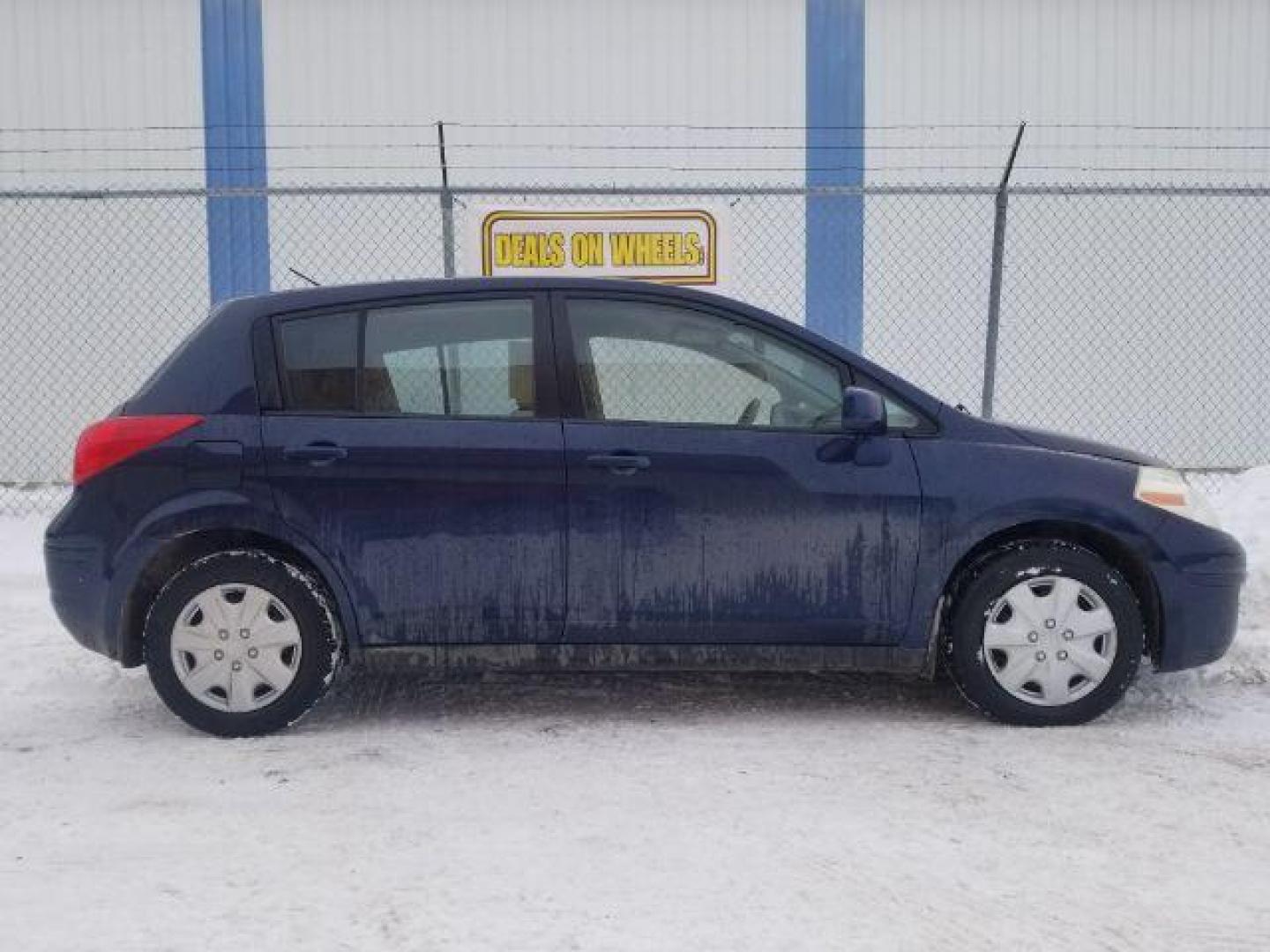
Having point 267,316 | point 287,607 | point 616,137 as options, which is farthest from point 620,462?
point 616,137

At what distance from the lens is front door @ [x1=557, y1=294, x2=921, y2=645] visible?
4.91 meters

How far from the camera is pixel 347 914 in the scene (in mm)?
3311

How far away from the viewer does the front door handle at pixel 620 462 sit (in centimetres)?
490

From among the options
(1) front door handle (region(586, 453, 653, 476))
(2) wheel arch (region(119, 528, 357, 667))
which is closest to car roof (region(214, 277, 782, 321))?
(1) front door handle (region(586, 453, 653, 476))

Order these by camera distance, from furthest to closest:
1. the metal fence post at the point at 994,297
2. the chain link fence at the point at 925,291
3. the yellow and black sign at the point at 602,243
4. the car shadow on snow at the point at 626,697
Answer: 1. the chain link fence at the point at 925,291
2. the metal fence post at the point at 994,297
3. the yellow and black sign at the point at 602,243
4. the car shadow on snow at the point at 626,697

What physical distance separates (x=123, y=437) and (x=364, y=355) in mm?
819

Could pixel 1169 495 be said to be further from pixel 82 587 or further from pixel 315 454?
pixel 82 587

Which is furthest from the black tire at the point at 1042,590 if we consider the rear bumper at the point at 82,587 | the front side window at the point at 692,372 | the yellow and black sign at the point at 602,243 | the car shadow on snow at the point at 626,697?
the yellow and black sign at the point at 602,243

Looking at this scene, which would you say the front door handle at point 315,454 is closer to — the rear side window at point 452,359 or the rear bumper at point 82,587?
the rear side window at point 452,359

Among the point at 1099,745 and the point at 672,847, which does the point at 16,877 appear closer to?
the point at 672,847

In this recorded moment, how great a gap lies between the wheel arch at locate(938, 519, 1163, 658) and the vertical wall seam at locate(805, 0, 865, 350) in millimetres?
7379

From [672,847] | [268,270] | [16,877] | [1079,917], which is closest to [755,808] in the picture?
[672,847]

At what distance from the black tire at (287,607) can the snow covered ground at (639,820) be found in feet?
0.32

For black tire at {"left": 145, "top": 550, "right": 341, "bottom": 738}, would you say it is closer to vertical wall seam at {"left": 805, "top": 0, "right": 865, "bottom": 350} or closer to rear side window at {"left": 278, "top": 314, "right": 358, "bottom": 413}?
rear side window at {"left": 278, "top": 314, "right": 358, "bottom": 413}
